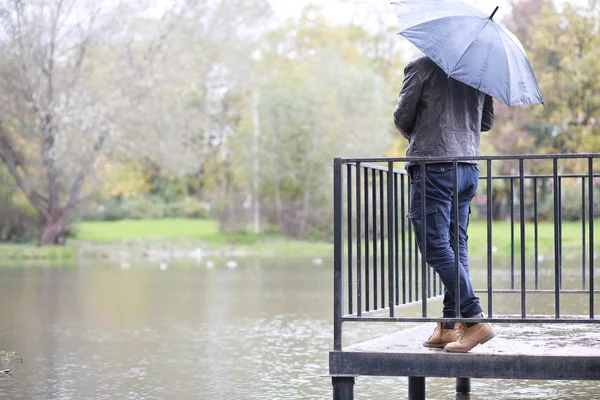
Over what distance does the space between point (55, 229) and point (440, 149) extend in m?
30.1

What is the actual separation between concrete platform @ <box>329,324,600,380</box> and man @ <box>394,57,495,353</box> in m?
0.21

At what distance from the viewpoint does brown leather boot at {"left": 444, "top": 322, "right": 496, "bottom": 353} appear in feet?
17.3

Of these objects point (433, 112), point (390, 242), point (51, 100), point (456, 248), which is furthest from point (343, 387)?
point (51, 100)

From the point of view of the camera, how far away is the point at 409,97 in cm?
555

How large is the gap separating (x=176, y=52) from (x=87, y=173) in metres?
5.30

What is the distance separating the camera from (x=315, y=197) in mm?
39312

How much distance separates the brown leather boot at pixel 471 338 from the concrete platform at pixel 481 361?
6cm

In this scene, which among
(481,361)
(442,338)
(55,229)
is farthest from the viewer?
(55,229)

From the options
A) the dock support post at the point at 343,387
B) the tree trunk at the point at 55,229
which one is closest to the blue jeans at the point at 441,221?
the dock support post at the point at 343,387

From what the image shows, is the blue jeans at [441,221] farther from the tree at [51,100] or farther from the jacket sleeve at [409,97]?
the tree at [51,100]

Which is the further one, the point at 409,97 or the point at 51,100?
the point at 51,100

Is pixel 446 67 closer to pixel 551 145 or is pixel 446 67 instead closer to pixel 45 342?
pixel 45 342

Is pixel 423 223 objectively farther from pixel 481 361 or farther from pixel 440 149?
pixel 481 361

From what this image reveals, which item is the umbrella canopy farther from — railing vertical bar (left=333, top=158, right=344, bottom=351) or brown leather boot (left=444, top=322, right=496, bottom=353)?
brown leather boot (left=444, top=322, right=496, bottom=353)
